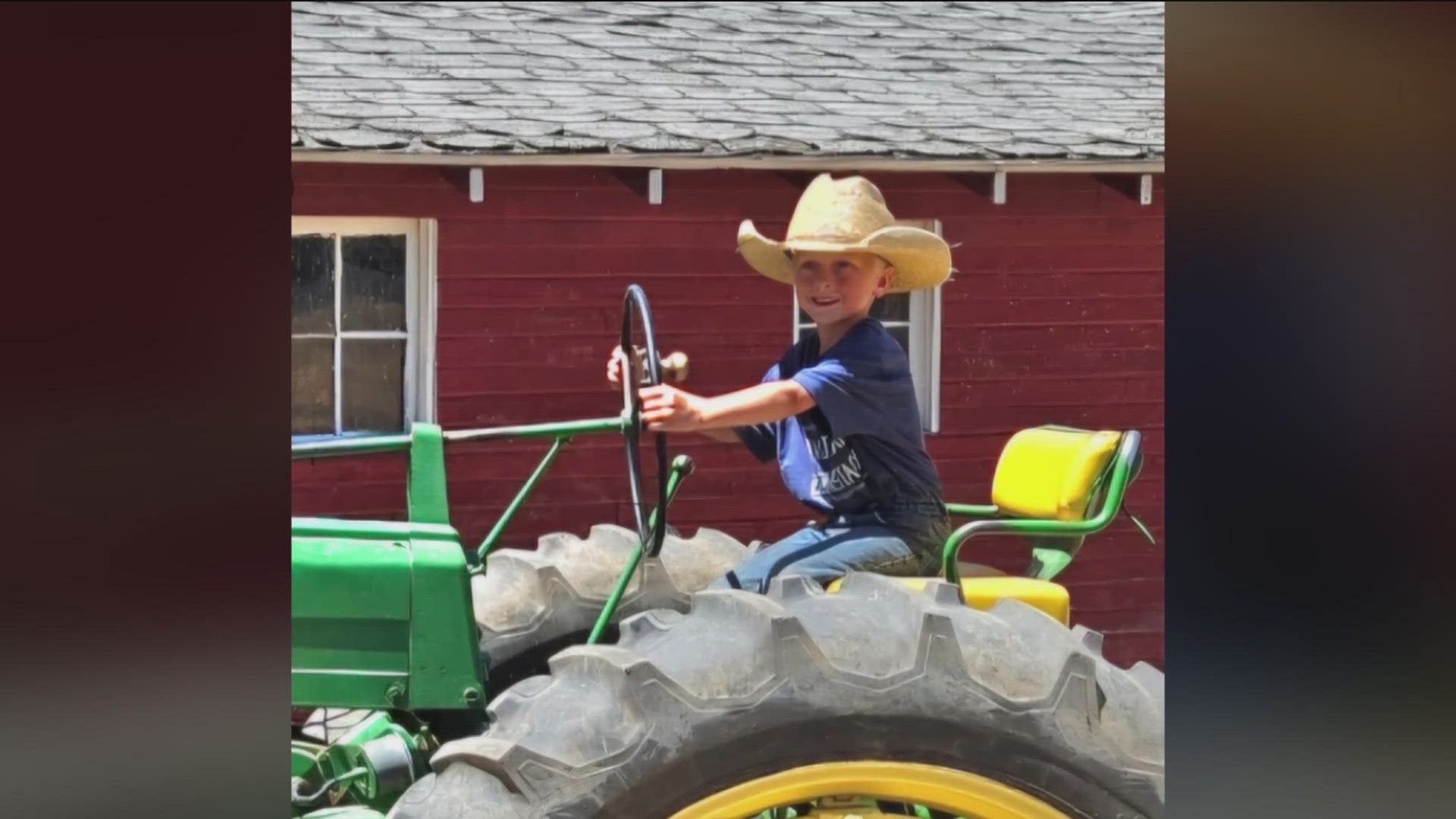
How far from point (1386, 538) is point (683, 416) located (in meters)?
1.11

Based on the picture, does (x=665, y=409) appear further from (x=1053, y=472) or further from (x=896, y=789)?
(x=1053, y=472)

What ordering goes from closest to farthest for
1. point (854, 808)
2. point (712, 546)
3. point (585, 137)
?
point (854, 808)
point (712, 546)
point (585, 137)

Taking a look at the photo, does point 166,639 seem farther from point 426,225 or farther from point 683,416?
point 426,225

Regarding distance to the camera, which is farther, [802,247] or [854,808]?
[802,247]

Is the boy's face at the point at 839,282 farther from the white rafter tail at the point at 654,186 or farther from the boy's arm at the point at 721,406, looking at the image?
the white rafter tail at the point at 654,186

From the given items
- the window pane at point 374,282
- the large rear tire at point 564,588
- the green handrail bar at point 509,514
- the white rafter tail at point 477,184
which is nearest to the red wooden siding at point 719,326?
the white rafter tail at point 477,184

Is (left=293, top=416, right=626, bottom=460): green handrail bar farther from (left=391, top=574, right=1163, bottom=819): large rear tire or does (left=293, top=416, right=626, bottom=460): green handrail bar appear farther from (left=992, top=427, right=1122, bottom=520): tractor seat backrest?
(left=992, top=427, right=1122, bottom=520): tractor seat backrest

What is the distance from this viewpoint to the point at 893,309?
22.6 feet

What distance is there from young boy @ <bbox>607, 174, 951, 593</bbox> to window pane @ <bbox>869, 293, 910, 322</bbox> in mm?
3400

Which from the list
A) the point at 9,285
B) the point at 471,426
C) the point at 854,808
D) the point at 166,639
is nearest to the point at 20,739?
the point at 166,639

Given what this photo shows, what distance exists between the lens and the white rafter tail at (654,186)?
6531 mm

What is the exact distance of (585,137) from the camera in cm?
633

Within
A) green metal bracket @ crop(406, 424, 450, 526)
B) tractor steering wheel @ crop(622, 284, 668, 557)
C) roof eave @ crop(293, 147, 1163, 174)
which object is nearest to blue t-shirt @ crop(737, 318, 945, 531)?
tractor steering wheel @ crop(622, 284, 668, 557)

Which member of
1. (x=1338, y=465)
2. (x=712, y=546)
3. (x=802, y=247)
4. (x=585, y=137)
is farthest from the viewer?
(x=585, y=137)
